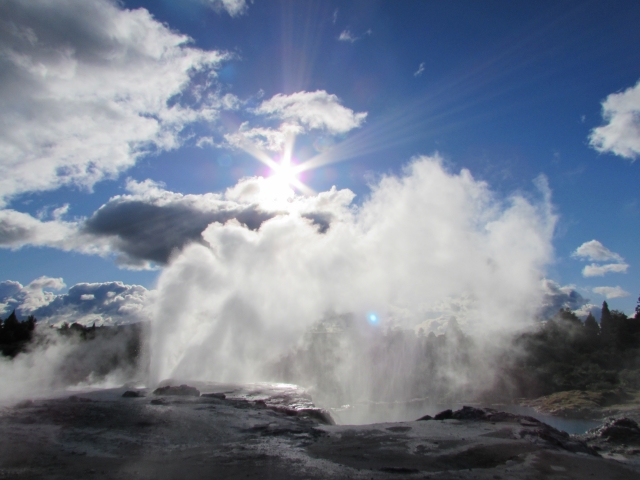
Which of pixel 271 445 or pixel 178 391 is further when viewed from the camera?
pixel 178 391

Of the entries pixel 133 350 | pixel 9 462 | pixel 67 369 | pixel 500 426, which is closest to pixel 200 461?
pixel 9 462

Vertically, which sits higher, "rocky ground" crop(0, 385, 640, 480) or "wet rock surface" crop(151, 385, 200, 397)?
"wet rock surface" crop(151, 385, 200, 397)

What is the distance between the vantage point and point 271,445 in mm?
12180

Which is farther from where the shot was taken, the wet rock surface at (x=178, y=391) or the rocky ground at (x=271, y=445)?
the wet rock surface at (x=178, y=391)

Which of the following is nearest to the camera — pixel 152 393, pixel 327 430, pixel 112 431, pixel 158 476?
pixel 158 476

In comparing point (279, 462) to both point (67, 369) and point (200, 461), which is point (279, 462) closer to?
point (200, 461)

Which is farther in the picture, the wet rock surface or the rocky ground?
the wet rock surface

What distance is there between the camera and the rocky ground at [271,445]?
9734 millimetres

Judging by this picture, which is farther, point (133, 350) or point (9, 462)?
point (133, 350)

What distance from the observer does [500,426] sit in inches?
604

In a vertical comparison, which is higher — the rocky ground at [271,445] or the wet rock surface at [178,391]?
the wet rock surface at [178,391]

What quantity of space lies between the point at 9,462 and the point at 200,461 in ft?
14.5

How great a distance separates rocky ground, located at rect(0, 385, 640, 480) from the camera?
973 cm

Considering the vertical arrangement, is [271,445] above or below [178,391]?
below
